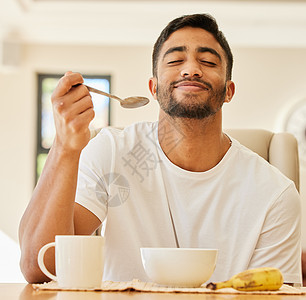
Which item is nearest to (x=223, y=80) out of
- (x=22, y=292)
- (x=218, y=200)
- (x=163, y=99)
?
(x=163, y=99)

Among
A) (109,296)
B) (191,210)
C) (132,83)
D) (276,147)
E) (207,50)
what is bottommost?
(109,296)

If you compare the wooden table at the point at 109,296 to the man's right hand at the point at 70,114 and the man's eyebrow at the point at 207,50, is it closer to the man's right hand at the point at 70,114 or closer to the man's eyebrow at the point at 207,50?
the man's right hand at the point at 70,114

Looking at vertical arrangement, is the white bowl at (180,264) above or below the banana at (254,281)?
above

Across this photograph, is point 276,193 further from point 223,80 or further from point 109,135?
point 109,135

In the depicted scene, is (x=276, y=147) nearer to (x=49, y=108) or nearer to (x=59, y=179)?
(x=59, y=179)

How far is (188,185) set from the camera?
1.43m

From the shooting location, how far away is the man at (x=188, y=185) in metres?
1.38

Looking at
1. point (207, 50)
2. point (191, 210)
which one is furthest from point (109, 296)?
point (207, 50)

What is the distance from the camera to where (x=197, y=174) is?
145 cm

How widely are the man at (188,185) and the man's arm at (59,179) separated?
0.17 meters

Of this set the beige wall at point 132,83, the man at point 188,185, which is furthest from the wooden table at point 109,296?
the beige wall at point 132,83

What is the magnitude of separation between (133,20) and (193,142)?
3.87 meters

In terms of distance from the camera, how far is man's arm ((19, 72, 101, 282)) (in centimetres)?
110

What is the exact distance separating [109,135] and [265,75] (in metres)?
4.16
